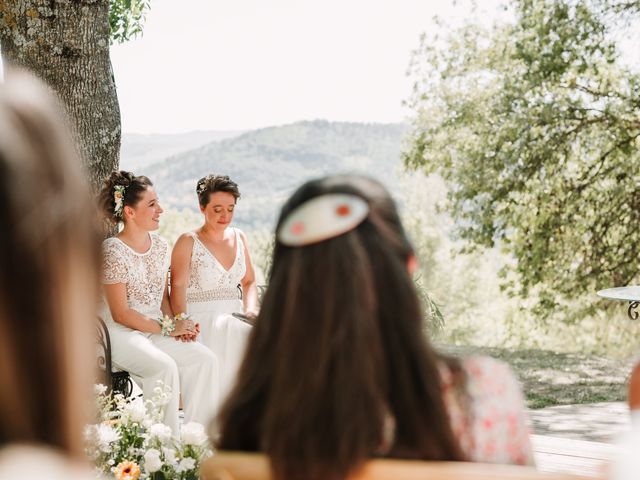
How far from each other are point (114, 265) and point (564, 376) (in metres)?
6.52

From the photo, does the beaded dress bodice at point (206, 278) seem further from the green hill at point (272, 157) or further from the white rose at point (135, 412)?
the green hill at point (272, 157)

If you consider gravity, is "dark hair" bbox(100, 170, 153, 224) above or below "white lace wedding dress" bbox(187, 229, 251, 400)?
above

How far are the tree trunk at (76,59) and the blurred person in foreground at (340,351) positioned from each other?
3.56 m

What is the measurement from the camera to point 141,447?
10.8 ft

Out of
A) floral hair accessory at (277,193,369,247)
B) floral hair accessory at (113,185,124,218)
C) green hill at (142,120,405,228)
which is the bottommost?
floral hair accessory at (277,193,369,247)

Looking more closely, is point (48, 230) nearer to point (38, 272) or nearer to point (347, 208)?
point (38, 272)

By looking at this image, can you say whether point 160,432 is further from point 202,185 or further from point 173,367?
point 202,185

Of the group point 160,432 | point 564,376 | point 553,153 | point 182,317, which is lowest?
point 564,376

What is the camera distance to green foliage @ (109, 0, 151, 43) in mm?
6625

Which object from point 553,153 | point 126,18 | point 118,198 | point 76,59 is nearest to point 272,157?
point 553,153

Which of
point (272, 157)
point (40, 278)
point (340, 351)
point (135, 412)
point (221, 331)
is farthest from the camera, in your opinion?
point (272, 157)

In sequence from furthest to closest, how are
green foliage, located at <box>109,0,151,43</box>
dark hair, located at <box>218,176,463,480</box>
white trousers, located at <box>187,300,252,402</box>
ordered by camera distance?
green foliage, located at <box>109,0,151,43</box>, white trousers, located at <box>187,300,252,402</box>, dark hair, located at <box>218,176,463,480</box>

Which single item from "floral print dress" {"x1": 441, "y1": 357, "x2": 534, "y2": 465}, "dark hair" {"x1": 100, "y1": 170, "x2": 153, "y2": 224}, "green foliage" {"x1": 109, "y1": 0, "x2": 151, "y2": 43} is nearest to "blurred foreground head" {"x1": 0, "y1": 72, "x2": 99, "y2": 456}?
"floral print dress" {"x1": 441, "y1": 357, "x2": 534, "y2": 465}

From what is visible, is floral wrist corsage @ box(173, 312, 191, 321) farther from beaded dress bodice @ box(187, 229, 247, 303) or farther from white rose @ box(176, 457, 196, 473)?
white rose @ box(176, 457, 196, 473)
